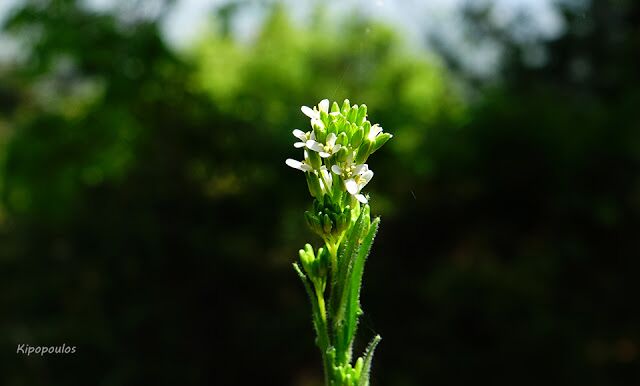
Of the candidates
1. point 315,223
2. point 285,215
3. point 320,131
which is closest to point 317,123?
point 320,131

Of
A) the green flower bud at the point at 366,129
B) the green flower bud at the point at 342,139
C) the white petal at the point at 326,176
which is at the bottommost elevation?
the white petal at the point at 326,176

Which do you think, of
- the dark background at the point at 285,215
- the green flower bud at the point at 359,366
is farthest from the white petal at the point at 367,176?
the dark background at the point at 285,215

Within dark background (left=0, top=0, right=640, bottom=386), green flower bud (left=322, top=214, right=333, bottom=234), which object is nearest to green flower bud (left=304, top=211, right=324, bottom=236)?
green flower bud (left=322, top=214, right=333, bottom=234)

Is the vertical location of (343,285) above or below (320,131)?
below

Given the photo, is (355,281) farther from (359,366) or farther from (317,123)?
(317,123)

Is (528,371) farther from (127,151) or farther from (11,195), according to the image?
(11,195)

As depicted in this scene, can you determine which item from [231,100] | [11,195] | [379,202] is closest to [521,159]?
[379,202]

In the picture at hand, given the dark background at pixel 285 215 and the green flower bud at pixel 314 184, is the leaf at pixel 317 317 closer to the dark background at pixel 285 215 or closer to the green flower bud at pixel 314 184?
the green flower bud at pixel 314 184

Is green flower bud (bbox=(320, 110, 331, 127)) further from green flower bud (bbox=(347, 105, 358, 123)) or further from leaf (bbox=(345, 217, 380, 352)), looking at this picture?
leaf (bbox=(345, 217, 380, 352))
